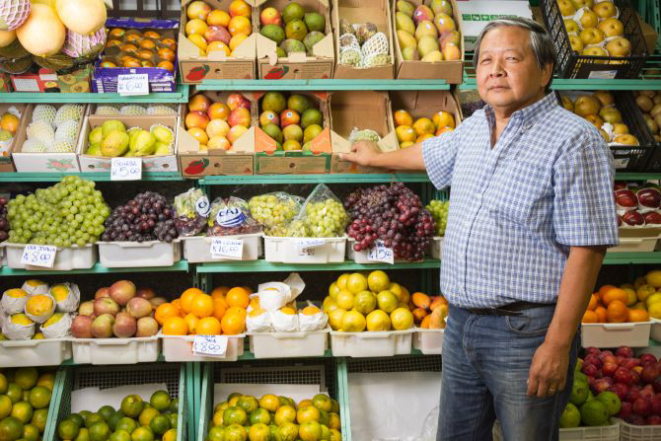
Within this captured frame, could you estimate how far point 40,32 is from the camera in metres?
1.04

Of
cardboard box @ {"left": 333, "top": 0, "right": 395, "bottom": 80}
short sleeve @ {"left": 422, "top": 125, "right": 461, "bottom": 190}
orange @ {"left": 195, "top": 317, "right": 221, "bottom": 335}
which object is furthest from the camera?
cardboard box @ {"left": 333, "top": 0, "right": 395, "bottom": 80}

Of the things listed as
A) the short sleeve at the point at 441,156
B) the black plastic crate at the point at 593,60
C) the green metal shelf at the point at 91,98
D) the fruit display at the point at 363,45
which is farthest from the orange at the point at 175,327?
the black plastic crate at the point at 593,60

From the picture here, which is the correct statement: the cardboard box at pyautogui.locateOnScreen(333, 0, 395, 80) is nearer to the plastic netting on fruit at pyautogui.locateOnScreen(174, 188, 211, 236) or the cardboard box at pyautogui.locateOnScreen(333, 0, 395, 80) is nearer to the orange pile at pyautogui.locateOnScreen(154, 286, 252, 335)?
the plastic netting on fruit at pyautogui.locateOnScreen(174, 188, 211, 236)

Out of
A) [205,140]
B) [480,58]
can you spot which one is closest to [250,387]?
[205,140]

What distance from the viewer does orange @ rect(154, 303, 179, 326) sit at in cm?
277

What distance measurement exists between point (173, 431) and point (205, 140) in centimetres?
138

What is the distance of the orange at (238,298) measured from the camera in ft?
9.39

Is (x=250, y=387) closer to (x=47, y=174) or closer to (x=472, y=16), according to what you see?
(x=47, y=174)

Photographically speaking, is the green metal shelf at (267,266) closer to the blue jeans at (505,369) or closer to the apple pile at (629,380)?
the blue jeans at (505,369)

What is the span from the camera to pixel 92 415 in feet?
9.31

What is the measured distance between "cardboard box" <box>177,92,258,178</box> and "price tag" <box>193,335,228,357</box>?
29.7 inches

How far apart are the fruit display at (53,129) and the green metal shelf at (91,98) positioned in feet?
0.46

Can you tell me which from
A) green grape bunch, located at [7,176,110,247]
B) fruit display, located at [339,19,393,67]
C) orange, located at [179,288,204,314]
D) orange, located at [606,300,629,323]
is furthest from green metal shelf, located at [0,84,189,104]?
orange, located at [606,300,629,323]

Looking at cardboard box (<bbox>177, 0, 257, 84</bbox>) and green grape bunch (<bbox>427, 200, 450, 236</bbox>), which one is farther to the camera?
green grape bunch (<bbox>427, 200, 450, 236</bbox>)
